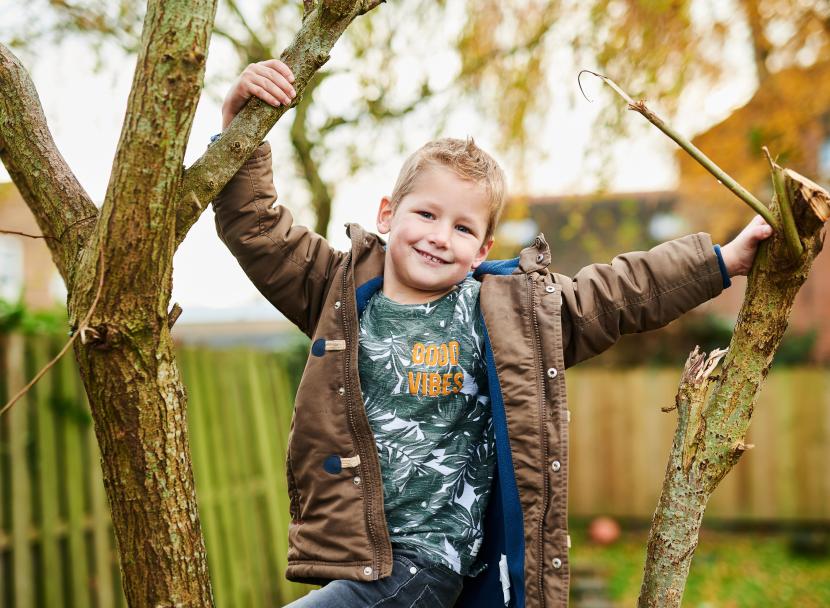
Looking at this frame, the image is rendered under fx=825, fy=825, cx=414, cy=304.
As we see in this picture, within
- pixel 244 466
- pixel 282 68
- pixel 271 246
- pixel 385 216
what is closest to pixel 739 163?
pixel 244 466

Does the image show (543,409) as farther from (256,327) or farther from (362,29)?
(256,327)

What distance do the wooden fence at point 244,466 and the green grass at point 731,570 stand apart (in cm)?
47

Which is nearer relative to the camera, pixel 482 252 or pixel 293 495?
pixel 293 495

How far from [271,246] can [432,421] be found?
0.62 meters

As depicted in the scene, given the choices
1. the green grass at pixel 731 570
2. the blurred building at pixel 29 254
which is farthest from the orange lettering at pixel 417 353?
the blurred building at pixel 29 254

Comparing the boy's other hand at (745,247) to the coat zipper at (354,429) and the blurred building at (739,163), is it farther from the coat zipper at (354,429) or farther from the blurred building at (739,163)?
the blurred building at (739,163)

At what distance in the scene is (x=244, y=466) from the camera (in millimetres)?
5855

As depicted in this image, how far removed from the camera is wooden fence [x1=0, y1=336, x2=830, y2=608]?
3.71 meters

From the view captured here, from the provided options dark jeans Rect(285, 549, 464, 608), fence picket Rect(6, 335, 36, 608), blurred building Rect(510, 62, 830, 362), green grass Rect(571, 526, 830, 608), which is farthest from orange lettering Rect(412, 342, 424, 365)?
green grass Rect(571, 526, 830, 608)

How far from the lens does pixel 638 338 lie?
9.98m

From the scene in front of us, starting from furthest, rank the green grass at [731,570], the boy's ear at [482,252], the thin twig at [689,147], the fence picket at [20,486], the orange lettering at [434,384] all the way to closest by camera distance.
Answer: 1. the green grass at [731,570]
2. the fence picket at [20,486]
3. the boy's ear at [482,252]
4. the orange lettering at [434,384]
5. the thin twig at [689,147]

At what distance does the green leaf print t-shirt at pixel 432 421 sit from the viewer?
7.00 feet

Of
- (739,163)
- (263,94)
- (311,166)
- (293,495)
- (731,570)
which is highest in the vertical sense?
(739,163)

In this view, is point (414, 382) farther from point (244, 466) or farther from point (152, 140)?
point (244, 466)
